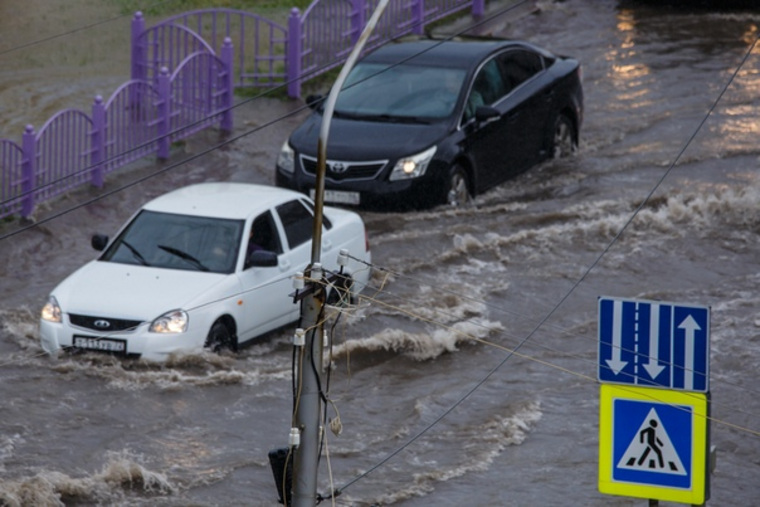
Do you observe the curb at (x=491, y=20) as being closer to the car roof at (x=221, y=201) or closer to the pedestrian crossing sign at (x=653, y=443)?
the car roof at (x=221, y=201)

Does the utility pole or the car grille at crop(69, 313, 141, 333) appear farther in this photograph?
the car grille at crop(69, 313, 141, 333)

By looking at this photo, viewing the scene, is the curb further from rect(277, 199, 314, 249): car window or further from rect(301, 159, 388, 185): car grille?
rect(277, 199, 314, 249): car window

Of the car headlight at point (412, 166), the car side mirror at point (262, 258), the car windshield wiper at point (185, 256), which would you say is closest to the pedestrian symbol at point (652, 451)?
the car side mirror at point (262, 258)

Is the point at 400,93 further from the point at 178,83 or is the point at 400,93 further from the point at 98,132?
the point at 98,132

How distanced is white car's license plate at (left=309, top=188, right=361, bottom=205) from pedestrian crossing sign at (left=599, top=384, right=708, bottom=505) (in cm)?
823

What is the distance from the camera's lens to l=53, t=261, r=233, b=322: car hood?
11.9 meters

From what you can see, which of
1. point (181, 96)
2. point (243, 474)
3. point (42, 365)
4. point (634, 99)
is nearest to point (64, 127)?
point (181, 96)

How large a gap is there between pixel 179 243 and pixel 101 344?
127 centimetres

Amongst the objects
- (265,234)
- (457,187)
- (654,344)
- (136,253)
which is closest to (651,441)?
(654,344)

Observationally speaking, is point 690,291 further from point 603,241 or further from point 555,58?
point 555,58

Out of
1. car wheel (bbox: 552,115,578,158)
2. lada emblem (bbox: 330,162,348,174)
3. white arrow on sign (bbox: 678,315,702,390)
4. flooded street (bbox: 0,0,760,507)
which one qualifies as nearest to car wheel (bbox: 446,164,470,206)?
flooded street (bbox: 0,0,760,507)

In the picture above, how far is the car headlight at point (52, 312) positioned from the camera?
12062 mm

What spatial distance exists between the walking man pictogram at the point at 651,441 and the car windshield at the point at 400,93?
8.99 m

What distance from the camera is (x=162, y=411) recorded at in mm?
11500
